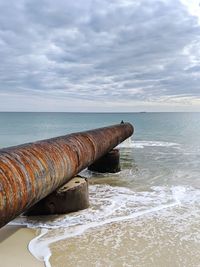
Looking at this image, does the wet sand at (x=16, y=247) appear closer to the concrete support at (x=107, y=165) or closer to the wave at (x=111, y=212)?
the wave at (x=111, y=212)

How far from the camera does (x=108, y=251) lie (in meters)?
5.14

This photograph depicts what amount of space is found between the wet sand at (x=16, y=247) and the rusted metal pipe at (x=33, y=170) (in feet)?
3.28

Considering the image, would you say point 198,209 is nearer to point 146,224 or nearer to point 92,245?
point 146,224

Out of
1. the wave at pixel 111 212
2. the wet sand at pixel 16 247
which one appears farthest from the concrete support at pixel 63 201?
the wet sand at pixel 16 247

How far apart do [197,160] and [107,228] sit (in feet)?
38.9

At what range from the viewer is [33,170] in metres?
4.30

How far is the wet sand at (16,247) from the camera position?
464cm

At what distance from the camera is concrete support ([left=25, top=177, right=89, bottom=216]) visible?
22.2ft

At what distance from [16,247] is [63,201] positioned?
1.83 meters

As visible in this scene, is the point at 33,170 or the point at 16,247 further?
the point at 16,247

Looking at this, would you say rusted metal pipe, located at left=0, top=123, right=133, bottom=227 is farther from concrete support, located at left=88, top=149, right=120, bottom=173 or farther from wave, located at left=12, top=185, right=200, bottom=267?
concrete support, located at left=88, top=149, right=120, bottom=173

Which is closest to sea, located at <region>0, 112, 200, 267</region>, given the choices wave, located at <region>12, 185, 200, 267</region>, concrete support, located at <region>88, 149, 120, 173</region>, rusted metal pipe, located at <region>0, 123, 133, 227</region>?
wave, located at <region>12, 185, 200, 267</region>

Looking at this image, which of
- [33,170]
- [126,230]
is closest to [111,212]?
[126,230]

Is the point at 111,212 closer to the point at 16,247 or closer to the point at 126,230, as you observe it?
the point at 126,230
